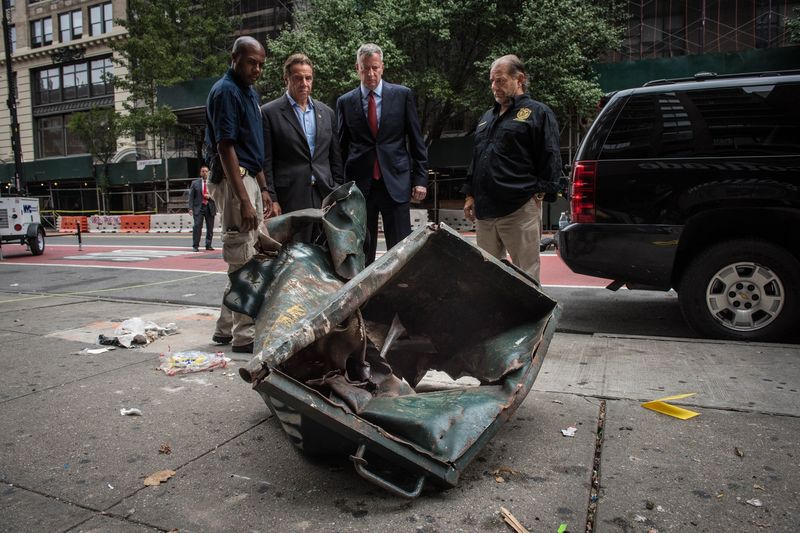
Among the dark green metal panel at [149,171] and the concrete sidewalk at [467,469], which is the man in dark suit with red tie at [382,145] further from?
the dark green metal panel at [149,171]

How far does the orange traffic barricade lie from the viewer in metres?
25.9

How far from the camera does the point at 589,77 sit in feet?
63.7

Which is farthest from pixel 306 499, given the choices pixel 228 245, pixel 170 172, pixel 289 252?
pixel 170 172

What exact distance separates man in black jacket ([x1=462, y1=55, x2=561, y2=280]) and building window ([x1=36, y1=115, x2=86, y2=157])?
40.4m

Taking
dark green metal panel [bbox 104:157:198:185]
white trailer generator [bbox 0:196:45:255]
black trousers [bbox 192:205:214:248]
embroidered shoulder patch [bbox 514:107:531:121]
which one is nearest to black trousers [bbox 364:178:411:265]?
embroidered shoulder patch [bbox 514:107:531:121]

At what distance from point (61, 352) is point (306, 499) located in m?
3.07

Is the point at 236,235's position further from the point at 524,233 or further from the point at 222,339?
the point at 524,233

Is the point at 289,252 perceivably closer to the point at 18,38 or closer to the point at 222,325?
the point at 222,325

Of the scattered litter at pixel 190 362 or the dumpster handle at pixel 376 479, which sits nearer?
the dumpster handle at pixel 376 479

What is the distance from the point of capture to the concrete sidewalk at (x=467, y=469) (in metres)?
1.96

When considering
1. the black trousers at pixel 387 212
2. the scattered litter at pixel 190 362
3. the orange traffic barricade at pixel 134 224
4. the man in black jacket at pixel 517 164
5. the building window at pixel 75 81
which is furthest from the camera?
the building window at pixel 75 81

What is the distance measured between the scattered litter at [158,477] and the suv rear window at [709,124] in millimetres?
3675

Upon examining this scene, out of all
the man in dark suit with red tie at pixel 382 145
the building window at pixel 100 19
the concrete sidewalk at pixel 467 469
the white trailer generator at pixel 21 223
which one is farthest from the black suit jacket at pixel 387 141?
the building window at pixel 100 19

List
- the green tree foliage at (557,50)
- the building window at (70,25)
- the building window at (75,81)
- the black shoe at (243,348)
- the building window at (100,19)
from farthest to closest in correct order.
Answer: the building window at (70,25), the building window at (75,81), the building window at (100,19), the green tree foliage at (557,50), the black shoe at (243,348)
